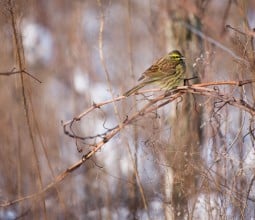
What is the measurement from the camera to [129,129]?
453 centimetres

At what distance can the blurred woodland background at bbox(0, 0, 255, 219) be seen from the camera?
343 centimetres

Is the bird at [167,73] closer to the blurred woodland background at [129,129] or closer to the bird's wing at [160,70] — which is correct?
the bird's wing at [160,70]

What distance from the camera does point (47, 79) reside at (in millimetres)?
8148

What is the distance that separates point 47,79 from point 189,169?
476cm

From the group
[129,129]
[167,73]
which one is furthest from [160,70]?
[129,129]

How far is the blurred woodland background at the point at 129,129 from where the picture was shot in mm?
3430

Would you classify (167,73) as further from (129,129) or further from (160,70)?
(129,129)

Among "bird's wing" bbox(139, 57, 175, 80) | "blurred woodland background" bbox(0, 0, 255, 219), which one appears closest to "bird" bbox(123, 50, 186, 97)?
"bird's wing" bbox(139, 57, 175, 80)

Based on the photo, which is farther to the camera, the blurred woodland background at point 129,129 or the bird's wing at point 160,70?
the bird's wing at point 160,70

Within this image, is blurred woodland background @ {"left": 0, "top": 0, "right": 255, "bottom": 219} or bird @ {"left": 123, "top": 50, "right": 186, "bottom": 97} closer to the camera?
blurred woodland background @ {"left": 0, "top": 0, "right": 255, "bottom": 219}

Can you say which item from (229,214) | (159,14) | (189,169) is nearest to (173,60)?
(189,169)

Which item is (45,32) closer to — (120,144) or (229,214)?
(120,144)

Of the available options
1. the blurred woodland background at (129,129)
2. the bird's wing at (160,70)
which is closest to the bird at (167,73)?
the bird's wing at (160,70)

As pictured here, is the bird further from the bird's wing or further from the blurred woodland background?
the blurred woodland background
